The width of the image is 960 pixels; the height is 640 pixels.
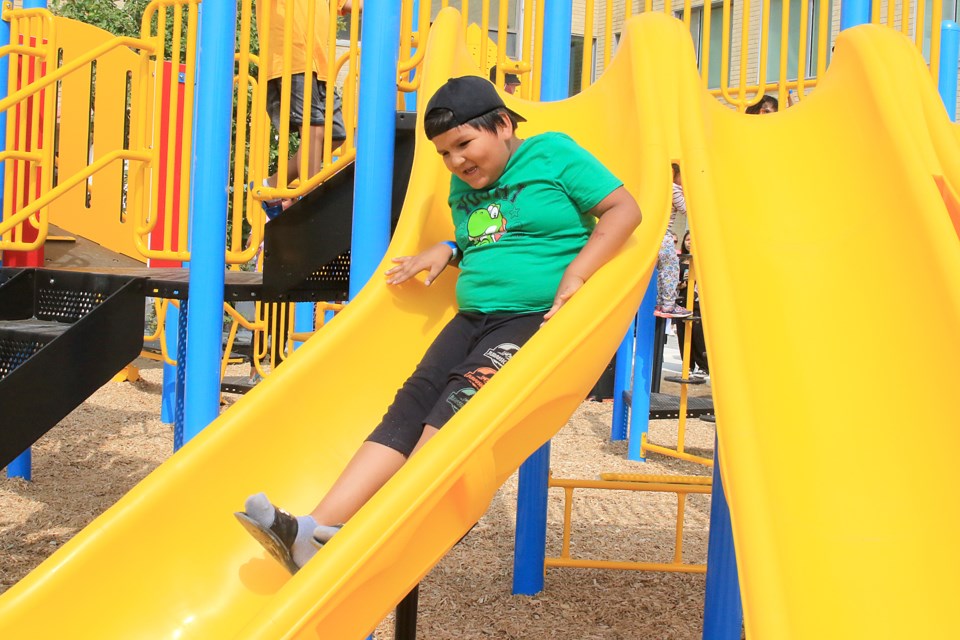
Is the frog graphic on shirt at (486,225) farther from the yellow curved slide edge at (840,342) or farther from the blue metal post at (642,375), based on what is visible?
the blue metal post at (642,375)

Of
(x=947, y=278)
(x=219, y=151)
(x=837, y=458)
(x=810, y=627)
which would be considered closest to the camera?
(x=810, y=627)

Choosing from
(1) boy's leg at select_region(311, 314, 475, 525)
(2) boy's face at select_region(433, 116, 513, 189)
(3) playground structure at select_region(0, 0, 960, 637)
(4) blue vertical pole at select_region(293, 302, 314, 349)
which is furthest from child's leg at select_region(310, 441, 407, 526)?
(4) blue vertical pole at select_region(293, 302, 314, 349)

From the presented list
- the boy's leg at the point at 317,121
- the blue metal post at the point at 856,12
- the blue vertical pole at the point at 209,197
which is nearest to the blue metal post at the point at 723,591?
the blue vertical pole at the point at 209,197

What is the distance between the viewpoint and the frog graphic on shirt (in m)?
2.95

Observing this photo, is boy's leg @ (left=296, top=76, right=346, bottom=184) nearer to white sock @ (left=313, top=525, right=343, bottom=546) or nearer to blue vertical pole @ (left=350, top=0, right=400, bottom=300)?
blue vertical pole @ (left=350, top=0, right=400, bottom=300)

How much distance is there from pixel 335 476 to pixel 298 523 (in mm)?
536

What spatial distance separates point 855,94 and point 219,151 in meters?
2.35

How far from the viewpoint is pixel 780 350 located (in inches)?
100

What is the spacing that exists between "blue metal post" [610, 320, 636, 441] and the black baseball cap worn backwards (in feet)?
14.0

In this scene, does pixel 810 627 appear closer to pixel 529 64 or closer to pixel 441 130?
pixel 441 130

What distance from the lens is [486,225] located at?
298 centimetres

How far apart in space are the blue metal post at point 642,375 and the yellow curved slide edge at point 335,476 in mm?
3181

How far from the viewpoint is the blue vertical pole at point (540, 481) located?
4.03 meters

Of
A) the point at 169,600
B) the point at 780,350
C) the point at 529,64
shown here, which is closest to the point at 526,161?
the point at 780,350
